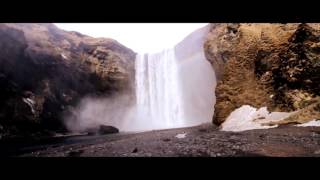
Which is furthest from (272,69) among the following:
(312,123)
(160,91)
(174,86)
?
(160,91)

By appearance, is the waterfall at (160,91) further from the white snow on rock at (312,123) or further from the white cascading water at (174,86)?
the white snow on rock at (312,123)

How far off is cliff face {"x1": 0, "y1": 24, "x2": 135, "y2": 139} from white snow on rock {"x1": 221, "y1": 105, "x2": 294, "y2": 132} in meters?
16.1

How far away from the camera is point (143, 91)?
108 feet

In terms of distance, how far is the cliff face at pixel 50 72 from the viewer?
23.1 m

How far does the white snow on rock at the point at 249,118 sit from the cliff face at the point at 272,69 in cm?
29

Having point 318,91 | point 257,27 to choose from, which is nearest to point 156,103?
point 257,27

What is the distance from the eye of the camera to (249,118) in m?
13.0

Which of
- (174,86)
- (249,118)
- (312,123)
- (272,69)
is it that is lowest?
(312,123)

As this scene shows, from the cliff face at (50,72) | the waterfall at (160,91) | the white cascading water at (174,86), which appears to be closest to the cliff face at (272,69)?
the white cascading water at (174,86)

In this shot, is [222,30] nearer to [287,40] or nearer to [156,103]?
[287,40]

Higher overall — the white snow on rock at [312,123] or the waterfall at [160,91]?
the waterfall at [160,91]

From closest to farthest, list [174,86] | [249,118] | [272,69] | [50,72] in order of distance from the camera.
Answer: [249,118], [272,69], [50,72], [174,86]

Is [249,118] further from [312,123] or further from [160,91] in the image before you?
[160,91]

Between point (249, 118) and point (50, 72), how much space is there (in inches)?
741
